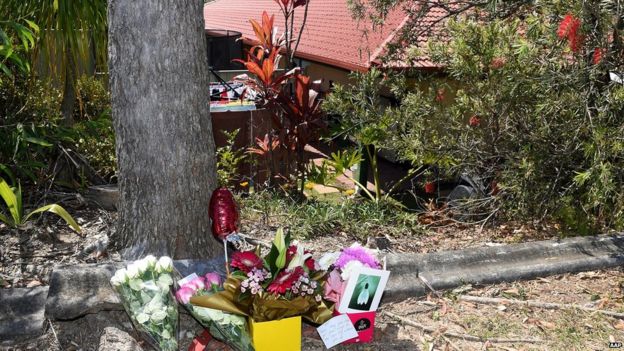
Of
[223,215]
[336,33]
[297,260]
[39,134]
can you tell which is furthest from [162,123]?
[336,33]

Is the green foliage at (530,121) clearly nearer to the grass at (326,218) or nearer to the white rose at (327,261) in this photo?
the grass at (326,218)

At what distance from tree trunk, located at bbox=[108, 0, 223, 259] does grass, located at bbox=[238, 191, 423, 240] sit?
4.62 ft

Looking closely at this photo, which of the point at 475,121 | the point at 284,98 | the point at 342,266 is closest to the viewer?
the point at 342,266

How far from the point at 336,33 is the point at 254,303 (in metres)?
12.7

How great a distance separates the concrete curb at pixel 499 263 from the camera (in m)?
3.89

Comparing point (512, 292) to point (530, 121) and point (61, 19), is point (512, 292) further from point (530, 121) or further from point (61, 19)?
point (61, 19)

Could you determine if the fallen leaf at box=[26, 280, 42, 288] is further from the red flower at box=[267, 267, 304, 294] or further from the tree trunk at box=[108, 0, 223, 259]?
the red flower at box=[267, 267, 304, 294]

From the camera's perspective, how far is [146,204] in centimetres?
359

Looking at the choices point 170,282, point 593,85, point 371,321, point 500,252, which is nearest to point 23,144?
point 170,282

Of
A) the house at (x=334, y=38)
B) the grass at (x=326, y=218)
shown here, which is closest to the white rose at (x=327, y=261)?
the grass at (x=326, y=218)

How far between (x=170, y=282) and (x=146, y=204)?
30.9 inches

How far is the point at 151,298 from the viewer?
9.46 feet

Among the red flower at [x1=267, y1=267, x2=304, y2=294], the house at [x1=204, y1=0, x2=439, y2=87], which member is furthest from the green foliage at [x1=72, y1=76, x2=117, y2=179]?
the house at [x1=204, y1=0, x2=439, y2=87]

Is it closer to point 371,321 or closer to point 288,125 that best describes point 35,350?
point 371,321
